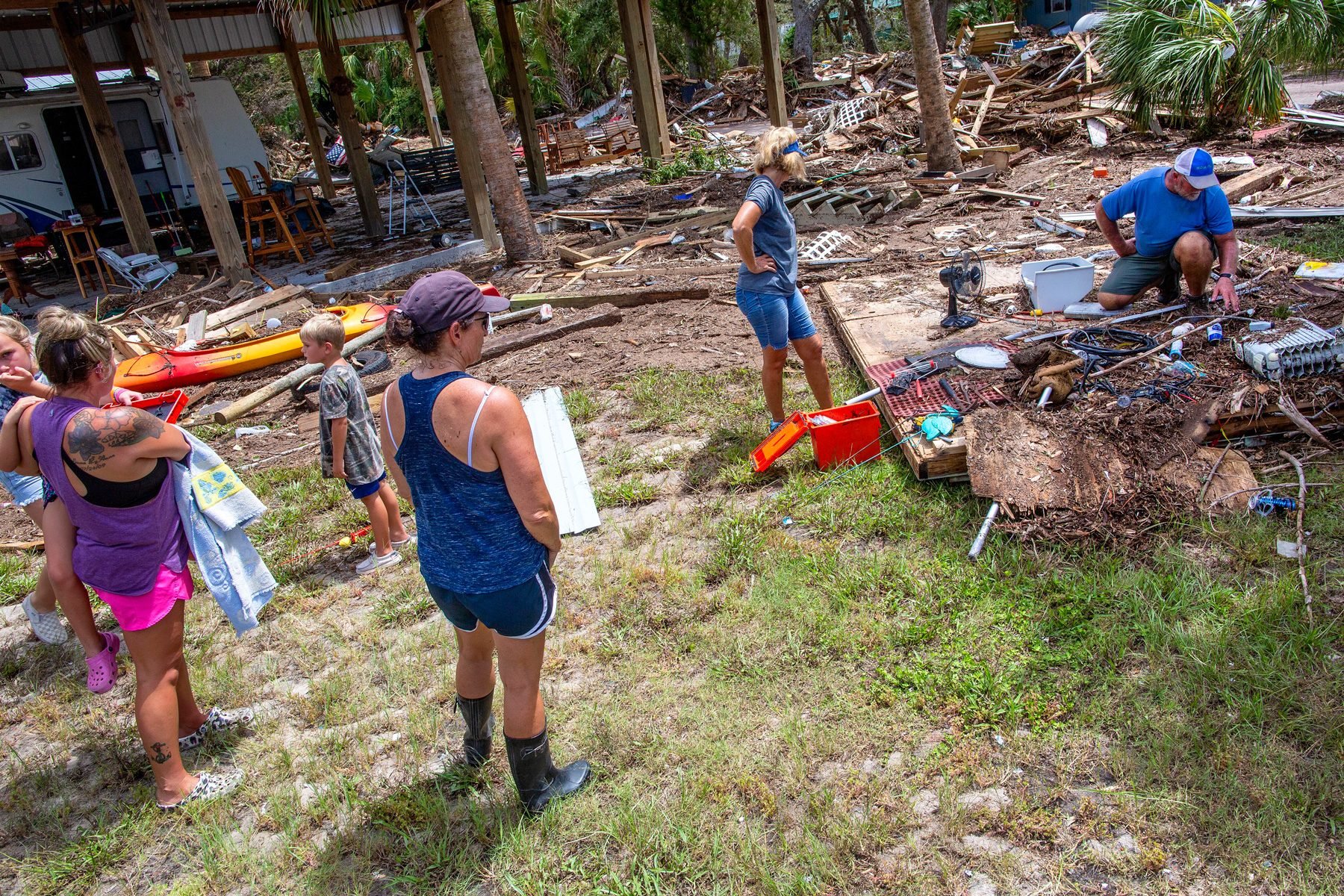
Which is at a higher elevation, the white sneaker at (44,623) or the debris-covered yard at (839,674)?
the white sneaker at (44,623)

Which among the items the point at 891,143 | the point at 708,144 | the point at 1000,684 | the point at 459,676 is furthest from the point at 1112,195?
the point at 708,144

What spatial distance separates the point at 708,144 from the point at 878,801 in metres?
19.2

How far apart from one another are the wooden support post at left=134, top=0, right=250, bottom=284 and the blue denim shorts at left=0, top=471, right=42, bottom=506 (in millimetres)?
7200

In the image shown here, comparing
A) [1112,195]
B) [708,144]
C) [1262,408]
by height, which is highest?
[708,144]

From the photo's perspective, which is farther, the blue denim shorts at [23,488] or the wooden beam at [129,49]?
the wooden beam at [129,49]

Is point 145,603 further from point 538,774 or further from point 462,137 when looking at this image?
point 462,137

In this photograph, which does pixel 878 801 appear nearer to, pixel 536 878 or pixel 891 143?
pixel 536 878

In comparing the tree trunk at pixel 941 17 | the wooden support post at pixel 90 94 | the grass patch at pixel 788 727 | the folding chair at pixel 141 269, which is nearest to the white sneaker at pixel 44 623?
the grass patch at pixel 788 727

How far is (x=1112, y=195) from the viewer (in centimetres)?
644

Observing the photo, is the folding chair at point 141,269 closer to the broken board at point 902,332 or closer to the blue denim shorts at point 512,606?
the broken board at point 902,332

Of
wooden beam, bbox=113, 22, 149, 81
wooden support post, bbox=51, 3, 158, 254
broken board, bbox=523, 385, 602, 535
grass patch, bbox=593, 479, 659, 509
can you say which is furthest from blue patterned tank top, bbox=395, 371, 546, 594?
wooden beam, bbox=113, 22, 149, 81

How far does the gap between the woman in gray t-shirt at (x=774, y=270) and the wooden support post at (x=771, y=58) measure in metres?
12.5

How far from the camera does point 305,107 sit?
1759 centimetres

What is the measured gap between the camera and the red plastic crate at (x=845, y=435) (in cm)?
503
